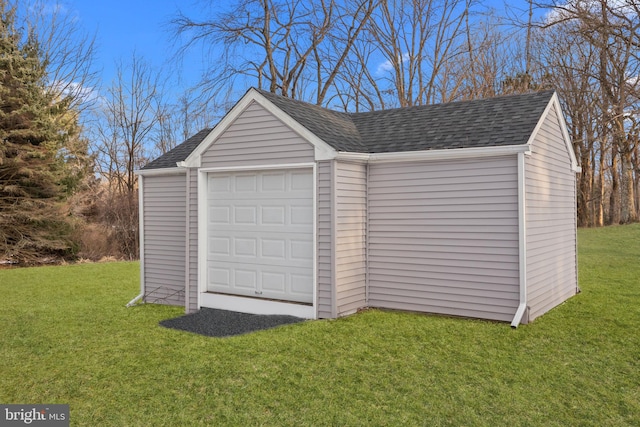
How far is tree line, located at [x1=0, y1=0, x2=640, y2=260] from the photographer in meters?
17.2

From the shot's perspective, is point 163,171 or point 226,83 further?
point 226,83

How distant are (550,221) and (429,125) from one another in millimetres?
2648

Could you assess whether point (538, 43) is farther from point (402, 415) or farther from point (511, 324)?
point (402, 415)

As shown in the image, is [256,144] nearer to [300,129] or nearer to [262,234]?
[300,129]

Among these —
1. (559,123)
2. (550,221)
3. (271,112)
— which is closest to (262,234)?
(271,112)

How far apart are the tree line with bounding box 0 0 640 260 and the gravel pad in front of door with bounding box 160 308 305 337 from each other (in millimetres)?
12250

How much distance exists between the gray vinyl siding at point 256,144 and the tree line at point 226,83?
1170 centimetres

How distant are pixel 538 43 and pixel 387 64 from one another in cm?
737

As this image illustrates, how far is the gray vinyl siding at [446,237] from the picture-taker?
702 centimetres

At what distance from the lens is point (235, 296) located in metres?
8.10

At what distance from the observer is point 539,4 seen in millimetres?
12719

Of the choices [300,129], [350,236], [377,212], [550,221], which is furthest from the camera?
[550,221]

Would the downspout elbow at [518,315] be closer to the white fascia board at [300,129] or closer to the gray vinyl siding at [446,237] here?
the gray vinyl siding at [446,237]

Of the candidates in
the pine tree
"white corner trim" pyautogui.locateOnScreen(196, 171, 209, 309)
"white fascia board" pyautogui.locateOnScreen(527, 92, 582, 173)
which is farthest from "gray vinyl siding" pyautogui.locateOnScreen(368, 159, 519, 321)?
the pine tree
